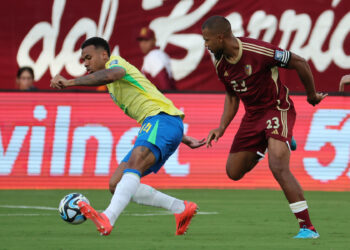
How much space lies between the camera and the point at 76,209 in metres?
8.40


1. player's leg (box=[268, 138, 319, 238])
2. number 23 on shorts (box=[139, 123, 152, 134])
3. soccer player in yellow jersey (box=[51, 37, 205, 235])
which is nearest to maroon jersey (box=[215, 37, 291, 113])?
player's leg (box=[268, 138, 319, 238])

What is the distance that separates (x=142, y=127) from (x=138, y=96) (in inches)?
13.6

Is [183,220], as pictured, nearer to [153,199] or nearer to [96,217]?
[153,199]

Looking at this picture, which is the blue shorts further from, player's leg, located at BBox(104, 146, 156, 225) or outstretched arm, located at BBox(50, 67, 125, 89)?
outstretched arm, located at BBox(50, 67, 125, 89)

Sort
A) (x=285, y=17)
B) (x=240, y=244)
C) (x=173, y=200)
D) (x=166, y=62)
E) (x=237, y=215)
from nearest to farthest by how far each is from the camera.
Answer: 1. (x=240, y=244)
2. (x=173, y=200)
3. (x=237, y=215)
4. (x=166, y=62)
5. (x=285, y=17)

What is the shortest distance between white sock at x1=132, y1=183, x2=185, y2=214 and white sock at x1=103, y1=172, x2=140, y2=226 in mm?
340

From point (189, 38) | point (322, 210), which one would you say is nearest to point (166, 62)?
point (189, 38)

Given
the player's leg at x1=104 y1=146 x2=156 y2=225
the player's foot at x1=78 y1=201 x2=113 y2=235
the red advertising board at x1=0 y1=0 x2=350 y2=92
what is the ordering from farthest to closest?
the red advertising board at x1=0 y1=0 x2=350 y2=92, the player's leg at x1=104 y1=146 x2=156 y2=225, the player's foot at x1=78 y1=201 x2=113 y2=235

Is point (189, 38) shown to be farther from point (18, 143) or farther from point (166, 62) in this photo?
point (18, 143)

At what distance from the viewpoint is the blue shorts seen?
8695 millimetres

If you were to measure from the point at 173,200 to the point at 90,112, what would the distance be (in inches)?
241

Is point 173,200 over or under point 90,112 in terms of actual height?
over

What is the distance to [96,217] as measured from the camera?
8.10 m

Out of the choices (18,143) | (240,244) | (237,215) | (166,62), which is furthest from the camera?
(166,62)
